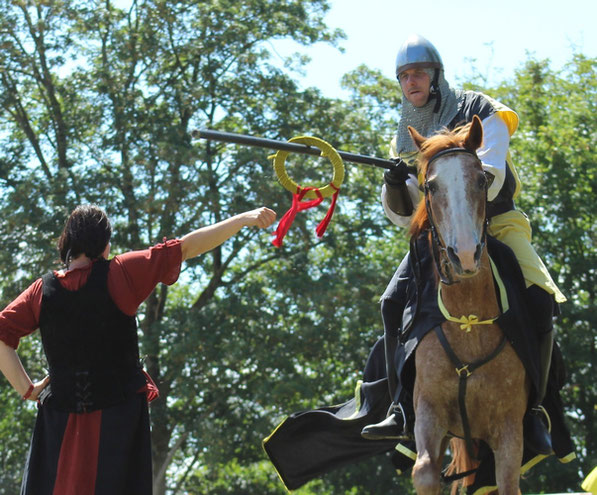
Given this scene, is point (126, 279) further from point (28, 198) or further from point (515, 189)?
point (28, 198)

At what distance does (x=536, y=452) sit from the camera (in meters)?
6.38

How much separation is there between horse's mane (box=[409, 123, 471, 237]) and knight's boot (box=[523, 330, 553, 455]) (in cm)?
109

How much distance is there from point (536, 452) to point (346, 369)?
57.2 feet

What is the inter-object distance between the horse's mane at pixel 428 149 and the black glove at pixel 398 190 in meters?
0.26

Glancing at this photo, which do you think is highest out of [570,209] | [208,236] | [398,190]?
[570,209]

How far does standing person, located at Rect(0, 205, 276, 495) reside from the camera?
5.10 m

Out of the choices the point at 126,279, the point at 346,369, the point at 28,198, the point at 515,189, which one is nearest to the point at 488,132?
the point at 515,189

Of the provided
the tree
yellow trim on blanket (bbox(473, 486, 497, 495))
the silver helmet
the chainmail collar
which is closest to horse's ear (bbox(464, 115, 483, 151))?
the chainmail collar

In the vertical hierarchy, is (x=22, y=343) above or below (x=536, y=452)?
above

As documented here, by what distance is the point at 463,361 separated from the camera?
6016mm

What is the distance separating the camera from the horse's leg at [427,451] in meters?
5.82

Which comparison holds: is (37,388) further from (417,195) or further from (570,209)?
(570,209)

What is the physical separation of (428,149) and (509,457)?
1.87m

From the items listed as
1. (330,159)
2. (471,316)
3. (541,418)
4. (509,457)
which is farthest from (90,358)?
(541,418)
